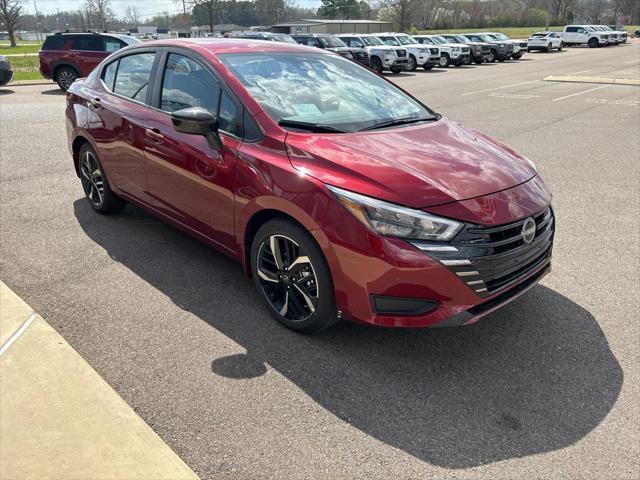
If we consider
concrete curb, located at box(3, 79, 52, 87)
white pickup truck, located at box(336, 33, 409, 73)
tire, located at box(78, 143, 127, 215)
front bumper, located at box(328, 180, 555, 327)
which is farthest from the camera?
white pickup truck, located at box(336, 33, 409, 73)

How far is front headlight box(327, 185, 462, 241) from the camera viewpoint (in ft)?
9.37

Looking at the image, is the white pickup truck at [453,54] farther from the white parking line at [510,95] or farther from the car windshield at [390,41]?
the white parking line at [510,95]

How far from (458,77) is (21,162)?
66.4ft

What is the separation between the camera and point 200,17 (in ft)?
359

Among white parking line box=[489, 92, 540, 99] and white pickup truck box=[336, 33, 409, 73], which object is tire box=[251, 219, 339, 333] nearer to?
white parking line box=[489, 92, 540, 99]

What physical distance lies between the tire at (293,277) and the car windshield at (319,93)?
730 millimetres

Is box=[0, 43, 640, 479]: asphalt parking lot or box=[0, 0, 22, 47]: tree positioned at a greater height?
box=[0, 0, 22, 47]: tree

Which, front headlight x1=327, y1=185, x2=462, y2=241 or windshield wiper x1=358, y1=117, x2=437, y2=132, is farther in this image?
windshield wiper x1=358, y1=117, x2=437, y2=132

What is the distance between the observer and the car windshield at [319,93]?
142 inches

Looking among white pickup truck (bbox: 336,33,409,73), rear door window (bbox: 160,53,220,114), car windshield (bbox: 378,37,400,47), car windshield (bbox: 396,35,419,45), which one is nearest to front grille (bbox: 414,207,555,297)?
rear door window (bbox: 160,53,220,114)

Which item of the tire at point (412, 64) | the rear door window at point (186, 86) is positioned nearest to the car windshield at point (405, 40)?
the tire at point (412, 64)

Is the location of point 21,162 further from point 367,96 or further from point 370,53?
point 370,53

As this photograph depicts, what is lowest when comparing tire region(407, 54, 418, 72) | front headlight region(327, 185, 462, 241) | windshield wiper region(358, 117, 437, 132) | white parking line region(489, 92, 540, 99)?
white parking line region(489, 92, 540, 99)

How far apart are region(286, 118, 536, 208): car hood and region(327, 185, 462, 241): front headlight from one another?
5cm
